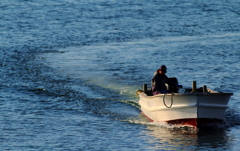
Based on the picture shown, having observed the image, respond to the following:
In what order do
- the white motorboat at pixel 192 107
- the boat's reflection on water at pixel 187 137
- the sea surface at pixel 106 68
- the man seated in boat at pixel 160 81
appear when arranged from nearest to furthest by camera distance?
the boat's reflection on water at pixel 187 137, the white motorboat at pixel 192 107, the sea surface at pixel 106 68, the man seated in boat at pixel 160 81

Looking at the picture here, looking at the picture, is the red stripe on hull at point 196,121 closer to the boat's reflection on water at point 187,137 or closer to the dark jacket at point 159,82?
the boat's reflection on water at point 187,137

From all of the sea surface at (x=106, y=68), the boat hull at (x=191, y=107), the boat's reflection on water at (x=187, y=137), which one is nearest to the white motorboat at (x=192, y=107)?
the boat hull at (x=191, y=107)

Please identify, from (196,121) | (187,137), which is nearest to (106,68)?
(196,121)

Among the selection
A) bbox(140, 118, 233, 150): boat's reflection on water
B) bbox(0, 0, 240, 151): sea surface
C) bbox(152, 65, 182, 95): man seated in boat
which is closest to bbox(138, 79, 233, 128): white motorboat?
bbox(140, 118, 233, 150): boat's reflection on water

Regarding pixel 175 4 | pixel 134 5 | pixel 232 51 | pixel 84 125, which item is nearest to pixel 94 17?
pixel 134 5

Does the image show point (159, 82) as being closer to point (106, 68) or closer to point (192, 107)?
point (192, 107)

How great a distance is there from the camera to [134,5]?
55250 mm

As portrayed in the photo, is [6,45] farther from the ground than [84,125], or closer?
farther from the ground

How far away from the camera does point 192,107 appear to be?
1548 centimetres

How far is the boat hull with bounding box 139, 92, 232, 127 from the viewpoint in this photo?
15.3m

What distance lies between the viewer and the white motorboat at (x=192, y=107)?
1528 centimetres

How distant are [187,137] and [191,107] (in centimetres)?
101

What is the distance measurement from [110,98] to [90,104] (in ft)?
4.31

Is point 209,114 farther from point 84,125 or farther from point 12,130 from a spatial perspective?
point 12,130
